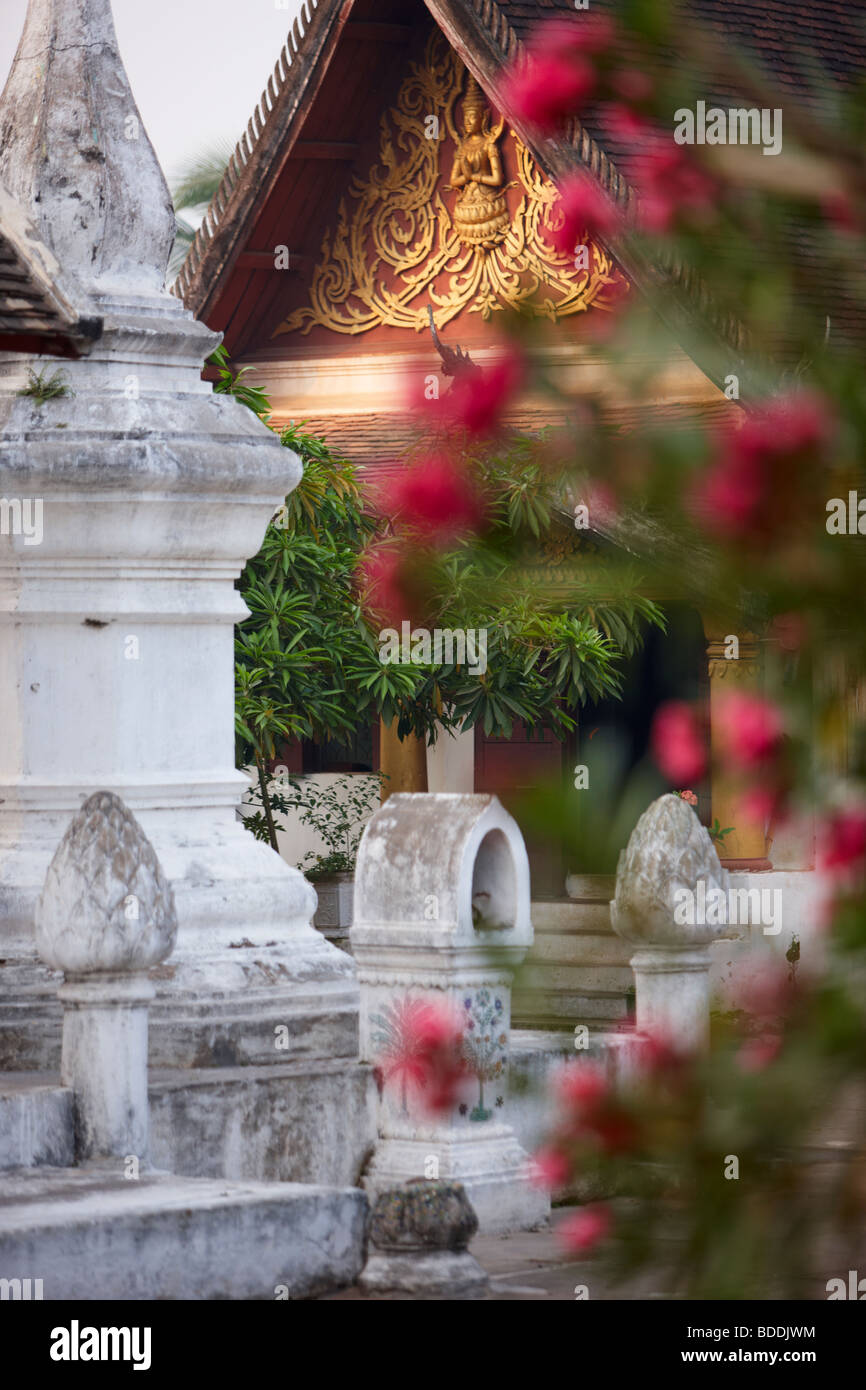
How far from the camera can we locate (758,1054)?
2.03 m

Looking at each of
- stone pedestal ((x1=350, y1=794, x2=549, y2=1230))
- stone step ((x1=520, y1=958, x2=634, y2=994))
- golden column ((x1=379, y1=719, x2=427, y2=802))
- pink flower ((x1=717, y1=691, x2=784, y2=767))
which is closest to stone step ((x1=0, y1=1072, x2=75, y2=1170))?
stone pedestal ((x1=350, y1=794, x2=549, y2=1230))

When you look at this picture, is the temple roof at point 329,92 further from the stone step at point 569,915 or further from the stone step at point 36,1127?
the stone step at point 36,1127

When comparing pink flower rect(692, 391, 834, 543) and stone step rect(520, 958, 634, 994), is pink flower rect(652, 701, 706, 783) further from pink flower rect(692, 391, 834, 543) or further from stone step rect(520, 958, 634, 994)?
stone step rect(520, 958, 634, 994)

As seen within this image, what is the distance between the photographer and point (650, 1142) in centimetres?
203

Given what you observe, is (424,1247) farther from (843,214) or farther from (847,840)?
(843,214)

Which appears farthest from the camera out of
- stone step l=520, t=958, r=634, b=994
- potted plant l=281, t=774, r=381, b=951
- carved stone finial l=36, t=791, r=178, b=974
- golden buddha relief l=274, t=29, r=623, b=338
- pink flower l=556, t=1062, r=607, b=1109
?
golden buddha relief l=274, t=29, r=623, b=338

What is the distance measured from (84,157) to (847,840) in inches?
245

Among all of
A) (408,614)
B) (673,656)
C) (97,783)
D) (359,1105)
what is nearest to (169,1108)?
(359,1105)

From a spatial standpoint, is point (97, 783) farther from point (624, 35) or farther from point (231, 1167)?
point (624, 35)

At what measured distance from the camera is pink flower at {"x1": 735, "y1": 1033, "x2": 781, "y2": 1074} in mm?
1970

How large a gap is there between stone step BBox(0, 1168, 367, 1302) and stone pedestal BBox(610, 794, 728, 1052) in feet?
5.49

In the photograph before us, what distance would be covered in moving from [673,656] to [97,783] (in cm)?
907

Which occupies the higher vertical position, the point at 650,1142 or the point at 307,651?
the point at 307,651

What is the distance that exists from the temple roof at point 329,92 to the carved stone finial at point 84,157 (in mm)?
6215
